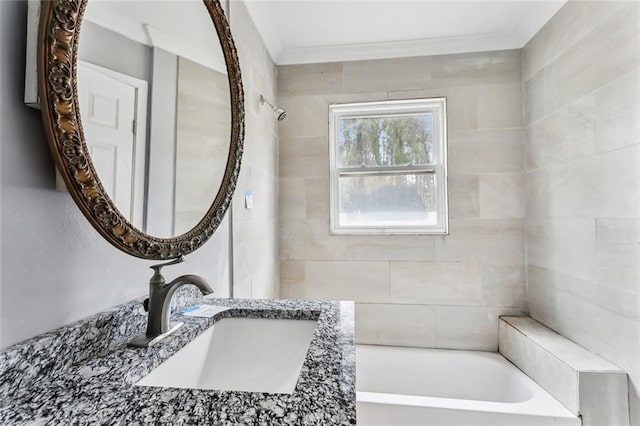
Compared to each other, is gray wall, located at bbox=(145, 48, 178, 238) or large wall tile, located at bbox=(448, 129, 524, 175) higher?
large wall tile, located at bbox=(448, 129, 524, 175)

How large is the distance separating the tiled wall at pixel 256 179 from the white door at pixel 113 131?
2.48 ft

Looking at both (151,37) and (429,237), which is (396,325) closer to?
(429,237)

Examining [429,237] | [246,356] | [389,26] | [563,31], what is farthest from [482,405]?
[389,26]

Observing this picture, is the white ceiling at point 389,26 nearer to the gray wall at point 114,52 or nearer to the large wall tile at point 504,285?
the gray wall at point 114,52

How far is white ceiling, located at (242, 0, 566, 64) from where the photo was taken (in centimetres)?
182

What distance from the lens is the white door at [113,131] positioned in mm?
612

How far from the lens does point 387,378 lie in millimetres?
2012

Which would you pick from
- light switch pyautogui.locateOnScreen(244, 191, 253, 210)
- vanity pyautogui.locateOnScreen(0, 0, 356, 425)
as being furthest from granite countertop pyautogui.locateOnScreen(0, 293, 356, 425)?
light switch pyautogui.locateOnScreen(244, 191, 253, 210)

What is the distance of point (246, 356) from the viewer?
3.05 ft

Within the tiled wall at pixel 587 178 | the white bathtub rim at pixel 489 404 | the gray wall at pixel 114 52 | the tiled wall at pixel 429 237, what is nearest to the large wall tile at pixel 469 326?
the tiled wall at pixel 429 237

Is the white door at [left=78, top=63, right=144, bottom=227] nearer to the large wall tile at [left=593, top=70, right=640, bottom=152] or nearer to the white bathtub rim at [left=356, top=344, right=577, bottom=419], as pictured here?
the white bathtub rim at [left=356, top=344, right=577, bottom=419]

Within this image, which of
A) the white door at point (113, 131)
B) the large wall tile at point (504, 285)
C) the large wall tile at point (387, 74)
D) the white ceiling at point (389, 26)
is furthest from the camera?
the large wall tile at point (387, 74)

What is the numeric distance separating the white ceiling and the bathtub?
2.10 metres

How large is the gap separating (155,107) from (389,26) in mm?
1779
